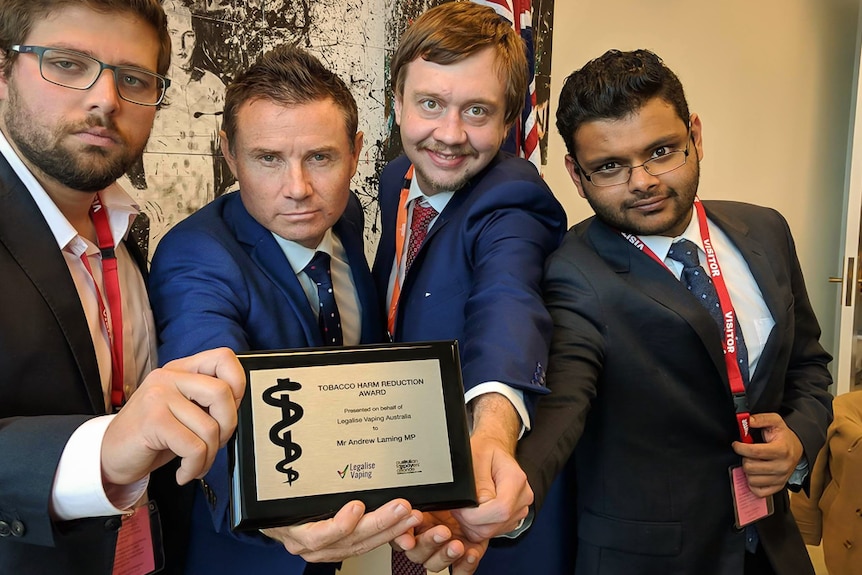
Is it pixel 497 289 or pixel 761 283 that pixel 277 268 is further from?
pixel 761 283

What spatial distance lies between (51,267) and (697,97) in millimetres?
3864

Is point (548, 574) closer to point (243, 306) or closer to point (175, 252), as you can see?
point (243, 306)

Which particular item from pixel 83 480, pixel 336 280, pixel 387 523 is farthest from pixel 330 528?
pixel 336 280

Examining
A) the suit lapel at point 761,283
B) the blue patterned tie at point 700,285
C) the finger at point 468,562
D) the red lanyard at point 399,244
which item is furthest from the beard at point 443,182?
the finger at point 468,562

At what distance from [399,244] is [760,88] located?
12.2 ft

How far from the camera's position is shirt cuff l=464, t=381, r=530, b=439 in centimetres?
126

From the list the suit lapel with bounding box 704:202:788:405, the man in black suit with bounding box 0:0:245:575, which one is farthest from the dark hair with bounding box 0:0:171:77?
the suit lapel with bounding box 704:202:788:405

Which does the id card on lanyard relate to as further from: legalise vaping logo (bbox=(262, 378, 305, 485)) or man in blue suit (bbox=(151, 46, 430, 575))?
legalise vaping logo (bbox=(262, 378, 305, 485))

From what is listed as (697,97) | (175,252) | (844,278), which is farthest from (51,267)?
(844,278)

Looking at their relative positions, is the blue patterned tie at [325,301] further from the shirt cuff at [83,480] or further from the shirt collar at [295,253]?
the shirt cuff at [83,480]

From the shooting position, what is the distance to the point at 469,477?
40.9 inches

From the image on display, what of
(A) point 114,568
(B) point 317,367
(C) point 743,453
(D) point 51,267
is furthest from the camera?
(C) point 743,453

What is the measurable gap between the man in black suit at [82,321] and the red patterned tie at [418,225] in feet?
2.02

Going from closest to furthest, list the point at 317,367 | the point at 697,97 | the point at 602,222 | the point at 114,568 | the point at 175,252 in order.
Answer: the point at 317,367, the point at 114,568, the point at 175,252, the point at 602,222, the point at 697,97
